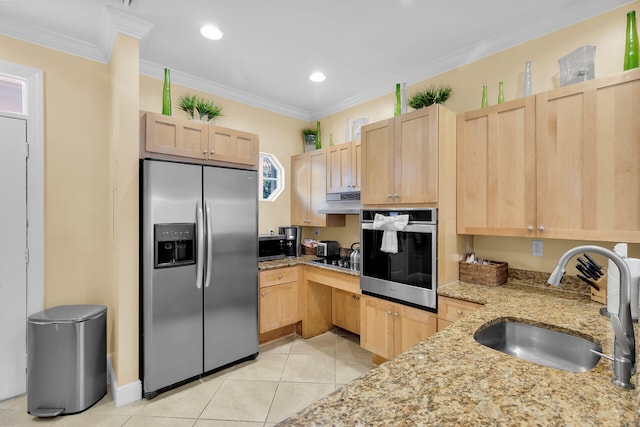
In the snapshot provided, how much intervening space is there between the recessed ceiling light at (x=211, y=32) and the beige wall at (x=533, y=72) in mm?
1940

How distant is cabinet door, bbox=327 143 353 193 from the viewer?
3439 millimetres

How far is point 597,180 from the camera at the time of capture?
190 cm

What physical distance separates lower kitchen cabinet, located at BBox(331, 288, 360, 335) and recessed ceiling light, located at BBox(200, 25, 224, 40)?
2.93 metres

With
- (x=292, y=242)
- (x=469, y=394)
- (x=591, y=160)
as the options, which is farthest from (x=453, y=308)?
(x=292, y=242)

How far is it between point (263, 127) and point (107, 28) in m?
1.86

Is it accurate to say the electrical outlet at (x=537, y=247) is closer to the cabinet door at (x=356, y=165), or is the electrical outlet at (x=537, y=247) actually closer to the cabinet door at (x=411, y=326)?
the cabinet door at (x=411, y=326)

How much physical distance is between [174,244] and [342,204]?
1.70m

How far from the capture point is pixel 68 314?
2295 millimetres

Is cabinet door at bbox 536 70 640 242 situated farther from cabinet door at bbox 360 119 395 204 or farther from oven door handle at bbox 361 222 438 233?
cabinet door at bbox 360 119 395 204

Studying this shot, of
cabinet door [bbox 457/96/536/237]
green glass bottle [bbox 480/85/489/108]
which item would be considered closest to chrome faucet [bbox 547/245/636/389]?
cabinet door [bbox 457/96/536/237]

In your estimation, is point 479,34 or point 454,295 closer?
point 454,295

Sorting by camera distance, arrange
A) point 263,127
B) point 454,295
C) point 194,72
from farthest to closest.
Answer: point 263,127, point 194,72, point 454,295

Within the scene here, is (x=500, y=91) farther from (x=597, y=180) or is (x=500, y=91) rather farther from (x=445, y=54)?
(x=597, y=180)

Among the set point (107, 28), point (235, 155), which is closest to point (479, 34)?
point (235, 155)
